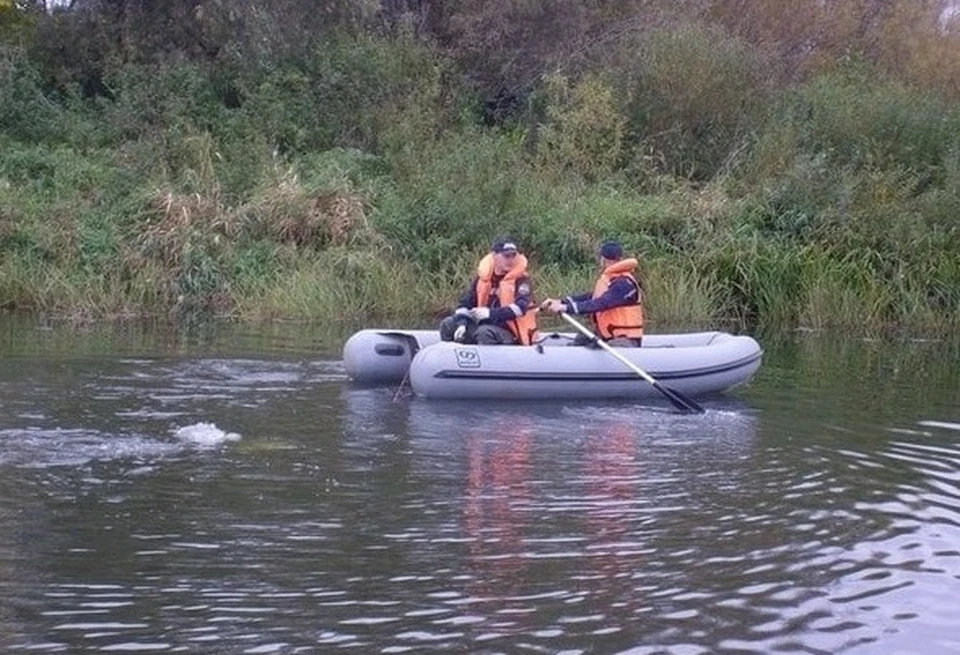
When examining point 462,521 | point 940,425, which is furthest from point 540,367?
point 462,521

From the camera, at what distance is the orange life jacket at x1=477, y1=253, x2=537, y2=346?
40.7 ft

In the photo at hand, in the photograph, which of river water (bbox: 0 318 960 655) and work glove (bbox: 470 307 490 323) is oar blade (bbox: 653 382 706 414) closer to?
river water (bbox: 0 318 960 655)

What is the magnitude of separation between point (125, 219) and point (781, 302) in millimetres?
7803

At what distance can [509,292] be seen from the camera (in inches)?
488

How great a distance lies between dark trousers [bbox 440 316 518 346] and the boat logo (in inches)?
13.9

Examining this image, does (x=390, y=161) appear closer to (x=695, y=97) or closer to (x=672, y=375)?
(x=695, y=97)

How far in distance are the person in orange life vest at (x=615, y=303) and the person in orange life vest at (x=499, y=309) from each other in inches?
12.8

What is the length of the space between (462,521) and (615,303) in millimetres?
5168

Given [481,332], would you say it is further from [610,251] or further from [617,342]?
[610,251]

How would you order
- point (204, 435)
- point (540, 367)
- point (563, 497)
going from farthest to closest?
point (540, 367), point (204, 435), point (563, 497)

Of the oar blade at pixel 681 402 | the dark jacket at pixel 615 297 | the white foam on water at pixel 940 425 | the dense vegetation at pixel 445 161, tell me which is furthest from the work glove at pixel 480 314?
the dense vegetation at pixel 445 161

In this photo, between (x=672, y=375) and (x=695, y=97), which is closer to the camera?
(x=672, y=375)

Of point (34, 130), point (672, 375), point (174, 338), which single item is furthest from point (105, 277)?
point (672, 375)

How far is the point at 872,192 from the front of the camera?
2127cm
